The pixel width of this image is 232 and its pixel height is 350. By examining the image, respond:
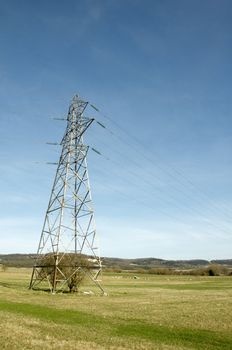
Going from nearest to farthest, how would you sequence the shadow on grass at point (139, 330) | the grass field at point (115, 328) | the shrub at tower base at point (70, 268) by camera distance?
1. the grass field at point (115, 328)
2. the shadow on grass at point (139, 330)
3. the shrub at tower base at point (70, 268)

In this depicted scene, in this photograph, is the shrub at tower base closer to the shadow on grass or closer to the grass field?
the grass field

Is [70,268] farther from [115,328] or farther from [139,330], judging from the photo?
[139,330]

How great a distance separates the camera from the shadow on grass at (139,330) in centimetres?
1934

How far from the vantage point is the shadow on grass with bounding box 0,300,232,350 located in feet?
63.5

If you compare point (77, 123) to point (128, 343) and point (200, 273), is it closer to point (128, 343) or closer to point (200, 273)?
point (128, 343)

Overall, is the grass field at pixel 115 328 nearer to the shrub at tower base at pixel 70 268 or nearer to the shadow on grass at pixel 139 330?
the shadow on grass at pixel 139 330

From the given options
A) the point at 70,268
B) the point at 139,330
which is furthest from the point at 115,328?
the point at 70,268

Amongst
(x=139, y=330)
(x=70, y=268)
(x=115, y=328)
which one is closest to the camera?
(x=139, y=330)

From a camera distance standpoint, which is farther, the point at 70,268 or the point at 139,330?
the point at 70,268

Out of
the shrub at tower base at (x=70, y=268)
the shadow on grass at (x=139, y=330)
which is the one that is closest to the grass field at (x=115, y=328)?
the shadow on grass at (x=139, y=330)

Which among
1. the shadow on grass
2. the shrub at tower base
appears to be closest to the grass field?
the shadow on grass

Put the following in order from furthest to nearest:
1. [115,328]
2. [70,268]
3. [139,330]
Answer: [70,268] < [115,328] < [139,330]

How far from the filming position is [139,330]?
22.4m

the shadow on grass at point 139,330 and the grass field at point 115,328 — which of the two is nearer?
the grass field at point 115,328
